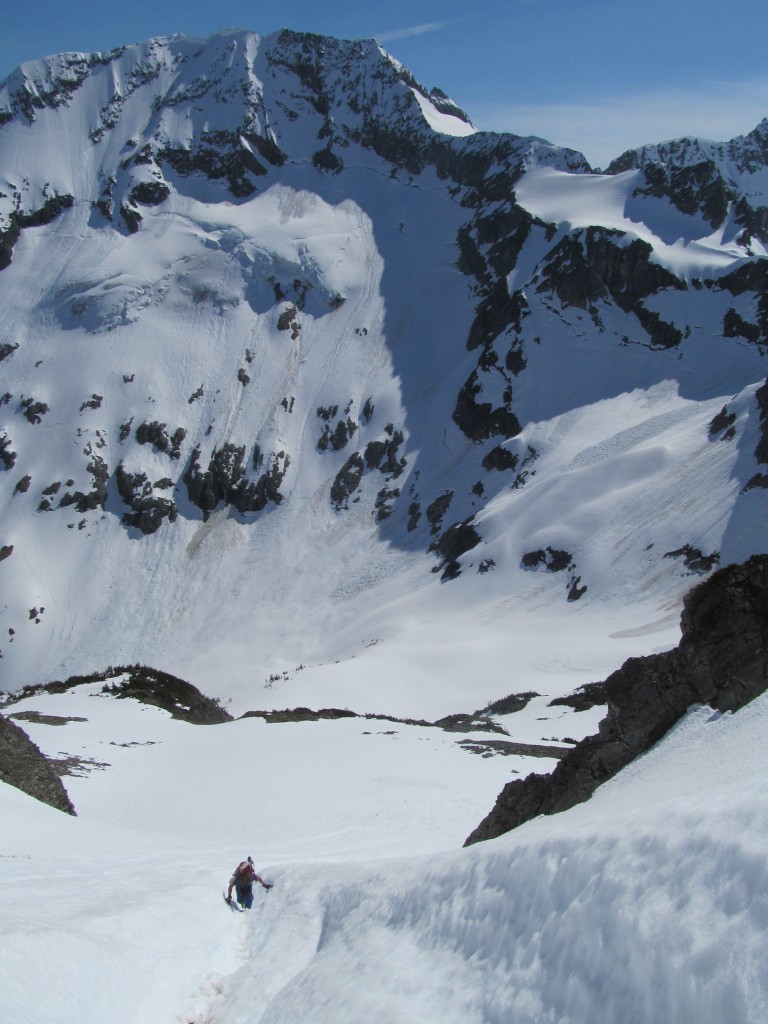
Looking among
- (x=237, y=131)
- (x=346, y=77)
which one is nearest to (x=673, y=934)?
(x=237, y=131)

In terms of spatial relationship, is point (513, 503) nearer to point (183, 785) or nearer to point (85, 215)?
point (183, 785)

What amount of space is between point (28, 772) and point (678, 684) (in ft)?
51.8

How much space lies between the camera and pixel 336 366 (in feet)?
366

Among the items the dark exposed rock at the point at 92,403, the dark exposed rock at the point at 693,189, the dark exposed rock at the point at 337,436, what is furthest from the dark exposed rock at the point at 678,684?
the dark exposed rock at the point at 693,189

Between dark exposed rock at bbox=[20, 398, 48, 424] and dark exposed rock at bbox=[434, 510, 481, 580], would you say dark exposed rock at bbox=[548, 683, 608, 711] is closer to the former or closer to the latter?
dark exposed rock at bbox=[434, 510, 481, 580]

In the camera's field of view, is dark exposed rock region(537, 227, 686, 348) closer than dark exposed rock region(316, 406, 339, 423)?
Yes

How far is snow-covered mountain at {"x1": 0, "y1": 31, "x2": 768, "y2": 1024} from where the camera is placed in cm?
855

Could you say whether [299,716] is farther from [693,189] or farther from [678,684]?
[693,189]

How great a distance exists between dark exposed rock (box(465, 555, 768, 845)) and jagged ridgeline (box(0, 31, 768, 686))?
52773mm

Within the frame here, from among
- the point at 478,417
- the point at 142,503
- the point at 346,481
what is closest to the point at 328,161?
the point at 478,417

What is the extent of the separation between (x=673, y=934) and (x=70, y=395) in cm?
10938

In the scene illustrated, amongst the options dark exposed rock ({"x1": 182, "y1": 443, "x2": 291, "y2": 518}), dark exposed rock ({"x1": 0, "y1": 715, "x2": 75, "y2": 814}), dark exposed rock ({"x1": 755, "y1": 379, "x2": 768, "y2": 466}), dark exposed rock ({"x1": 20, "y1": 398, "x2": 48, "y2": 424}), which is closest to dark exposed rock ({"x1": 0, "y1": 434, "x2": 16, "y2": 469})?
dark exposed rock ({"x1": 20, "y1": 398, "x2": 48, "y2": 424})

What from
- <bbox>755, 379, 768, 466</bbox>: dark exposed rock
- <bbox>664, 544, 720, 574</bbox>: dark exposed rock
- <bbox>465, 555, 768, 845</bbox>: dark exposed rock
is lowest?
<bbox>465, 555, 768, 845</bbox>: dark exposed rock

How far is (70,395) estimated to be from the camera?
105m
